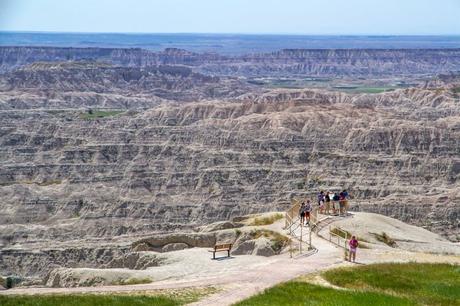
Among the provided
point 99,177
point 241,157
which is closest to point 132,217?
point 99,177

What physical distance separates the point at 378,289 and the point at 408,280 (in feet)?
5.56

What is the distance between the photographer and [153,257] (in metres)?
34.5

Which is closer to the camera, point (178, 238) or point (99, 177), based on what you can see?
point (178, 238)

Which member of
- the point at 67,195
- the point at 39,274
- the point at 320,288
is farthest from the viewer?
the point at 67,195

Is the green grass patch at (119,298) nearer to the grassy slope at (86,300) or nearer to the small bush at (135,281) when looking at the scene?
the grassy slope at (86,300)

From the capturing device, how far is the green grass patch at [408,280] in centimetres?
2229

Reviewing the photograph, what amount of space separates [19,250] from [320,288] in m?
42.6

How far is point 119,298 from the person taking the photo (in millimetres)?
22125

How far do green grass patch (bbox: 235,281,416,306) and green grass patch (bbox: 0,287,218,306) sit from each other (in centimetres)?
197

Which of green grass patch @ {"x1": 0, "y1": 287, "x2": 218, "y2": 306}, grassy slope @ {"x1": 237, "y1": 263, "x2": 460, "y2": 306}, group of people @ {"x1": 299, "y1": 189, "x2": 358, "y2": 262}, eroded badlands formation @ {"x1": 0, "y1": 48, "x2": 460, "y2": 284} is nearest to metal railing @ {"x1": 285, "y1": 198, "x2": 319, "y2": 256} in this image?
group of people @ {"x1": 299, "y1": 189, "x2": 358, "y2": 262}

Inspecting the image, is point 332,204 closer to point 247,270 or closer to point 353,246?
point 353,246

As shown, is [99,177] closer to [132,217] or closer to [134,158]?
[134,158]

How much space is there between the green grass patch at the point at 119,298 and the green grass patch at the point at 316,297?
1970mm

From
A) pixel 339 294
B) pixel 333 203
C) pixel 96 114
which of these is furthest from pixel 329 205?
pixel 96 114
